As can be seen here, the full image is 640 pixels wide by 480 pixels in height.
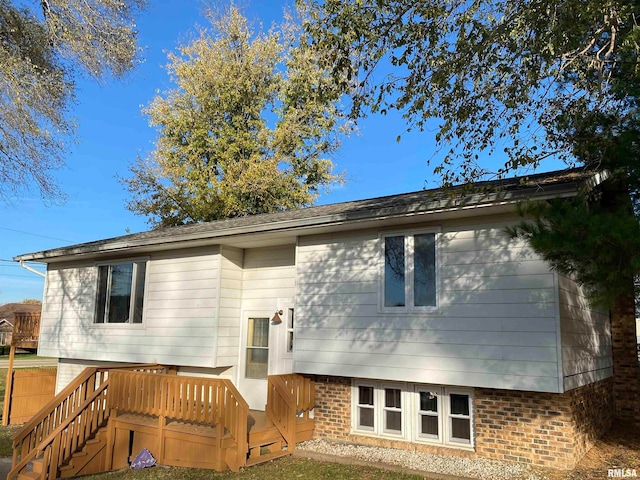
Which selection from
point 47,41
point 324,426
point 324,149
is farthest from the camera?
point 324,149

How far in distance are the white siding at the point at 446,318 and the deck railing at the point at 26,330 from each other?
9.58m

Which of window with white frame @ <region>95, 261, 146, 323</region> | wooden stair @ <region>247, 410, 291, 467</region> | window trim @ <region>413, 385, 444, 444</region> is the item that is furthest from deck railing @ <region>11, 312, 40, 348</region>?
window trim @ <region>413, 385, 444, 444</region>

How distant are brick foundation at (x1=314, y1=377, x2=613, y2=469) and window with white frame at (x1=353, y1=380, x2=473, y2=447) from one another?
6.2 inches

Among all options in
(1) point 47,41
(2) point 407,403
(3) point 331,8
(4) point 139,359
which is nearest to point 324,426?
(2) point 407,403

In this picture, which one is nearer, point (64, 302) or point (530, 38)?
point (530, 38)

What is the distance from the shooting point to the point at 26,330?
46.5ft

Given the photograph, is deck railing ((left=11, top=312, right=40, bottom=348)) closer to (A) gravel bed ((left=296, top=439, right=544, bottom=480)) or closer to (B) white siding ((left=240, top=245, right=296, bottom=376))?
(B) white siding ((left=240, top=245, right=296, bottom=376))

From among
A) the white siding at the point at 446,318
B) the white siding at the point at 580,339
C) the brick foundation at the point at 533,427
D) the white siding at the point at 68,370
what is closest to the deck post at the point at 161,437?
the white siding at the point at 446,318

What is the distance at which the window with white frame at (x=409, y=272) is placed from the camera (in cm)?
762

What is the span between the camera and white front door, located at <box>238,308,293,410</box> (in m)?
9.81

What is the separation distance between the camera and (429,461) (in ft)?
23.0

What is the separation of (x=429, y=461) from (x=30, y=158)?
920 centimetres

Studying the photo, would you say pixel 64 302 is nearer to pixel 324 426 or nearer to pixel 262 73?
pixel 324 426

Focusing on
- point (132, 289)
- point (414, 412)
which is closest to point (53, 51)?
point (132, 289)
